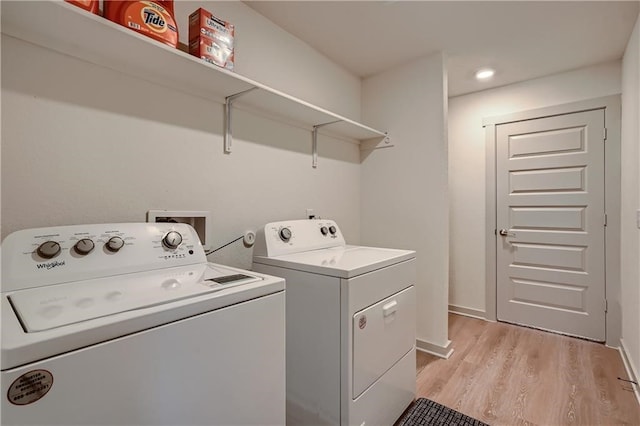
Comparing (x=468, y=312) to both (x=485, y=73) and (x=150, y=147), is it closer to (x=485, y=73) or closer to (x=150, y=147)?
(x=485, y=73)

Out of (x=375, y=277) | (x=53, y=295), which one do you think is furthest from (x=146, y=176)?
(x=375, y=277)

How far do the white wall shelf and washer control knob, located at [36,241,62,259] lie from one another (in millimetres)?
708

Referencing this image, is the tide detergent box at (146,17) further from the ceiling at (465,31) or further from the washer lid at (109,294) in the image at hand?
the washer lid at (109,294)

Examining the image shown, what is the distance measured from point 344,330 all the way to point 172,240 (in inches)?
30.6

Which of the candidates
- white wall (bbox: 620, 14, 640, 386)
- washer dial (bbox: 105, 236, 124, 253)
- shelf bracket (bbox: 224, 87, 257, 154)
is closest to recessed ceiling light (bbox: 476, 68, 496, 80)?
white wall (bbox: 620, 14, 640, 386)

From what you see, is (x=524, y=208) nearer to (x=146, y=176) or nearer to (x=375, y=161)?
(x=375, y=161)

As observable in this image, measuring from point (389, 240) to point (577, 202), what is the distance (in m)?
1.60

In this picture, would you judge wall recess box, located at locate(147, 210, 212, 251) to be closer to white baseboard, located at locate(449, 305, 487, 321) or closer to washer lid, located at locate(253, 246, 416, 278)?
washer lid, located at locate(253, 246, 416, 278)

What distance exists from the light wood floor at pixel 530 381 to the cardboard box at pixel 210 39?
211cm

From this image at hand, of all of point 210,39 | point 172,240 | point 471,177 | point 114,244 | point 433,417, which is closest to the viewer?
point 114,244

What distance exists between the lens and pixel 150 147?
133 cm

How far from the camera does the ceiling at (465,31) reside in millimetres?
1745

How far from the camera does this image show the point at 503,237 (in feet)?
9.29

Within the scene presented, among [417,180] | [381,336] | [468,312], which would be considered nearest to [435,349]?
[468,312]
